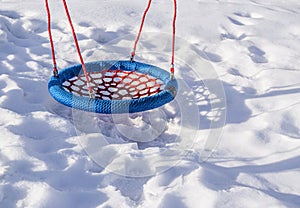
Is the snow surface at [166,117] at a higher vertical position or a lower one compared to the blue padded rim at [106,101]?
lower

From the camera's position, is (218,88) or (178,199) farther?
(218,88)

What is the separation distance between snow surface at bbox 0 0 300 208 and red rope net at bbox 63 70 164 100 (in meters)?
0.12

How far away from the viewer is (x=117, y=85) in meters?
2.04

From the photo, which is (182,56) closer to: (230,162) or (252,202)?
(230,162)

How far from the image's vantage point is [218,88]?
6.86 feet

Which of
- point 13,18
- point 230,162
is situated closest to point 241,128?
point 230,162

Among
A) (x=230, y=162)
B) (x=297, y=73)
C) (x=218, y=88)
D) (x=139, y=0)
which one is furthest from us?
(x=139, y=0)

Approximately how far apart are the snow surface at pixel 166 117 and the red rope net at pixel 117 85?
0.39ft

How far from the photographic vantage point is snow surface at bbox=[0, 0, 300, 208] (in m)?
1.34

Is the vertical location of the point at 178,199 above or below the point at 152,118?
above

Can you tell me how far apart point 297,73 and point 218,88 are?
512 millimetres

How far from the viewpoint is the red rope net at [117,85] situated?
1.91 metres

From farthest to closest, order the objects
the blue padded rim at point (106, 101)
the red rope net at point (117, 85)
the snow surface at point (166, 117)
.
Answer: the red rope net at point (117, 85) < the blue padded rim at point (106, 101) < the snow surface at point (166, 117)

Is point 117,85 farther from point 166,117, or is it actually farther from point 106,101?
point 106,101
